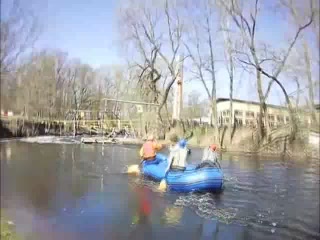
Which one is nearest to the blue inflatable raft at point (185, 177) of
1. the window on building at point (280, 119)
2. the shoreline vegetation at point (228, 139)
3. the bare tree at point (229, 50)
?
the shoreline vegetation at point (228, 139)

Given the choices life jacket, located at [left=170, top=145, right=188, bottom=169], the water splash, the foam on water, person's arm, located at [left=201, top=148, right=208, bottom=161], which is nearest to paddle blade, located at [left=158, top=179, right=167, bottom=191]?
the water splash

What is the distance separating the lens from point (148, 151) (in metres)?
2.89

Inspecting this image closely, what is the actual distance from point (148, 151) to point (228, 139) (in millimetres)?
620

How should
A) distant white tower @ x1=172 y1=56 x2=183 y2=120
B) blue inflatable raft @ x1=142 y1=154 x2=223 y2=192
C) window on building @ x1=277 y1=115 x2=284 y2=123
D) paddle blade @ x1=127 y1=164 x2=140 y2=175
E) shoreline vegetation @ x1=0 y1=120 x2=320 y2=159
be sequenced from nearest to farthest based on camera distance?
shoreline vegetation @ x1=0 y1=120 x2=320 y2=159, distant white tower @ x1=172 y1=56 x2=183 y2=120, window on building @ x1=277 y1=115 x2=284 y2=123, blue inflatable raft @ x1=142 y1=154 x2=223 y2=192, paddle blade @ x1=127 y1=164 x2=140 y2=175

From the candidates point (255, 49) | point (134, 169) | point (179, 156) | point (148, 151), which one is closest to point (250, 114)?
point (255, 49)

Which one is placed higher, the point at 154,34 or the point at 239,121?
the point at 154,34

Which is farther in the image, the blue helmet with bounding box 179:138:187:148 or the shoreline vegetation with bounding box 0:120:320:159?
the blue helmet with bounding box 179:138:187:148

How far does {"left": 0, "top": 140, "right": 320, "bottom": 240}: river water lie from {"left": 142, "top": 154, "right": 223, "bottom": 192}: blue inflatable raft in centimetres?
11

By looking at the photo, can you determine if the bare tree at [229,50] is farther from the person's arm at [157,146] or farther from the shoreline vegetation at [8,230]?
the shoreline vegetation at [8,230]

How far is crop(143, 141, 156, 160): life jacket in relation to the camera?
2.65 meters

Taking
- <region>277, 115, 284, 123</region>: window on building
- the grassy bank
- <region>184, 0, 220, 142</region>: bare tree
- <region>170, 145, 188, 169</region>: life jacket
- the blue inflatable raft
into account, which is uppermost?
<region>184, 0, 220, 142</region>: bare tree

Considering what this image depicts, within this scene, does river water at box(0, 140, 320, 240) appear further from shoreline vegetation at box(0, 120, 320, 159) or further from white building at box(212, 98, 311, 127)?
white building at box(212, 98, 311, 127)

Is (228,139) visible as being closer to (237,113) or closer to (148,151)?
(237,113)

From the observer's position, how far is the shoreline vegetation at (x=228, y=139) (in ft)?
6.72
